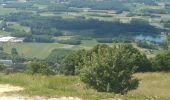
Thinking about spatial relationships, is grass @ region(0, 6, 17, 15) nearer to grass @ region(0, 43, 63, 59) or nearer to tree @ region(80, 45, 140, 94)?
grass @ region(0, 43, 63, 59)


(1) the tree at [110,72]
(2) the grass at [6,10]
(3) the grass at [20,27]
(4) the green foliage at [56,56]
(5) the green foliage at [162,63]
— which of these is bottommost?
(3) the grass at [20,27]

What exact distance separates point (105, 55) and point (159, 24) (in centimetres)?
12217

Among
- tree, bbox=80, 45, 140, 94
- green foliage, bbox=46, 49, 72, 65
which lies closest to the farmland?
tree, bbox=80, 45, 140, 94

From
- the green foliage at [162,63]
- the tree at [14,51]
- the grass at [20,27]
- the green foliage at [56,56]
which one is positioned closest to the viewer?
the green foliage at [162,63]

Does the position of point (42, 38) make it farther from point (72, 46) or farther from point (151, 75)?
point (151, 75)

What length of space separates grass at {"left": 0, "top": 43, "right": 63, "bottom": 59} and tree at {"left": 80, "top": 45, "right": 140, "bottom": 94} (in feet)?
253

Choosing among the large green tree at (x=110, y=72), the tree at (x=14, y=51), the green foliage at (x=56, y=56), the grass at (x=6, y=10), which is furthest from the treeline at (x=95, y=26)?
the large green tree at (x=110, y=72)

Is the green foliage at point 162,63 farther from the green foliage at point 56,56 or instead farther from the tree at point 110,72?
A: the green foliage at point 56,56

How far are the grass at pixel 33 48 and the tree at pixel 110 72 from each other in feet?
253

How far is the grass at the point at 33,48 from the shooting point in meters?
102

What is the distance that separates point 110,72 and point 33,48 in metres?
87.0

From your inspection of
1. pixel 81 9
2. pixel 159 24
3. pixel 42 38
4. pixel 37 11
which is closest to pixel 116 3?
pixel 81 9

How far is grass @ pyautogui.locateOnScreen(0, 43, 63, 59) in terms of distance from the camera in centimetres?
10181

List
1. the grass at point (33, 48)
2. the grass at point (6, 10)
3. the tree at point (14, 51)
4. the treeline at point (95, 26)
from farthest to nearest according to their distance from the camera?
the grass at point (6, 10), the treeline at point (95, 26), the tree at point (14, 51), the grass at point (33, 48)
